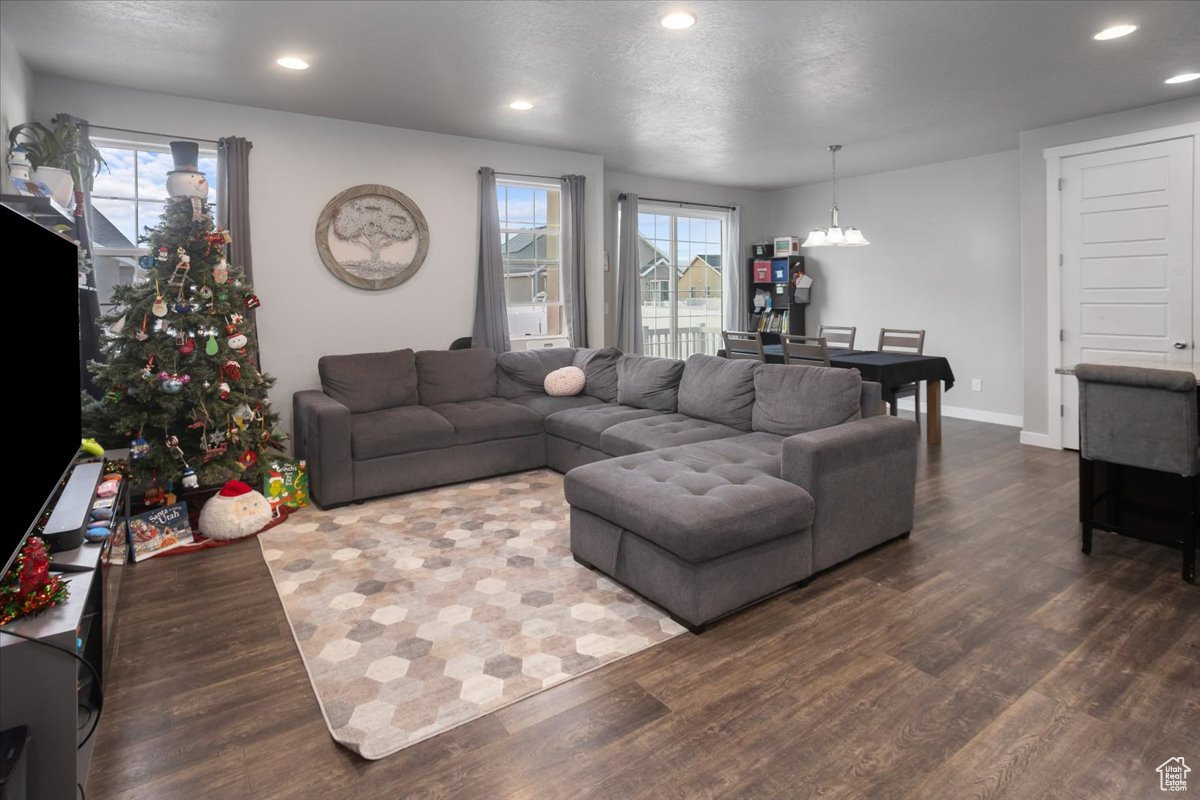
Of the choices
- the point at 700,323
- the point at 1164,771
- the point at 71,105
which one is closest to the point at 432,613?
the point at 1164,771

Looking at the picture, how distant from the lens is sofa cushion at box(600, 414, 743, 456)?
12.7 feet

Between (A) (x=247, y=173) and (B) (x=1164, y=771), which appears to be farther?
(A) (x=247, y=173)

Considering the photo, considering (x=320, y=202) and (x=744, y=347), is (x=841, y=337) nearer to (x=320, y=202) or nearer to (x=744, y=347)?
(x=744, y=347)

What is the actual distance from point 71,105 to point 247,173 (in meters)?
0.97

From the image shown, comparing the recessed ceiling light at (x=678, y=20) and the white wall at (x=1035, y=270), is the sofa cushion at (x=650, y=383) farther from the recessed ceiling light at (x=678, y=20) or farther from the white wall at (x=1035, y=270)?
the white wall at (x=1035, y=270)

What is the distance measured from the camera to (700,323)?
8227 mm

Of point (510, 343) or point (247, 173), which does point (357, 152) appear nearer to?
point (247, 173)

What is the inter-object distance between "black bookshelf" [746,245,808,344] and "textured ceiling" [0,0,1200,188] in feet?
8.89

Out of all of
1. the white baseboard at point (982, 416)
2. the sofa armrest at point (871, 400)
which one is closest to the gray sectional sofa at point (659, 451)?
the sofa armrest at point (871, 400)

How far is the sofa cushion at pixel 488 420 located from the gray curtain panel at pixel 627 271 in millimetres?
2376

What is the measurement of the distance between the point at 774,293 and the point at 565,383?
4.02 meters

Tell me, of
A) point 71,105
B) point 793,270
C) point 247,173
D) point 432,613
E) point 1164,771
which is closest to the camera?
point 1164,771

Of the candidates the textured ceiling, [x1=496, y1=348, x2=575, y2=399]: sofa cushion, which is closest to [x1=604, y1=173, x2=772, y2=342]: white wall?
the textured ceiling

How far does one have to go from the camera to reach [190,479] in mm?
3641
